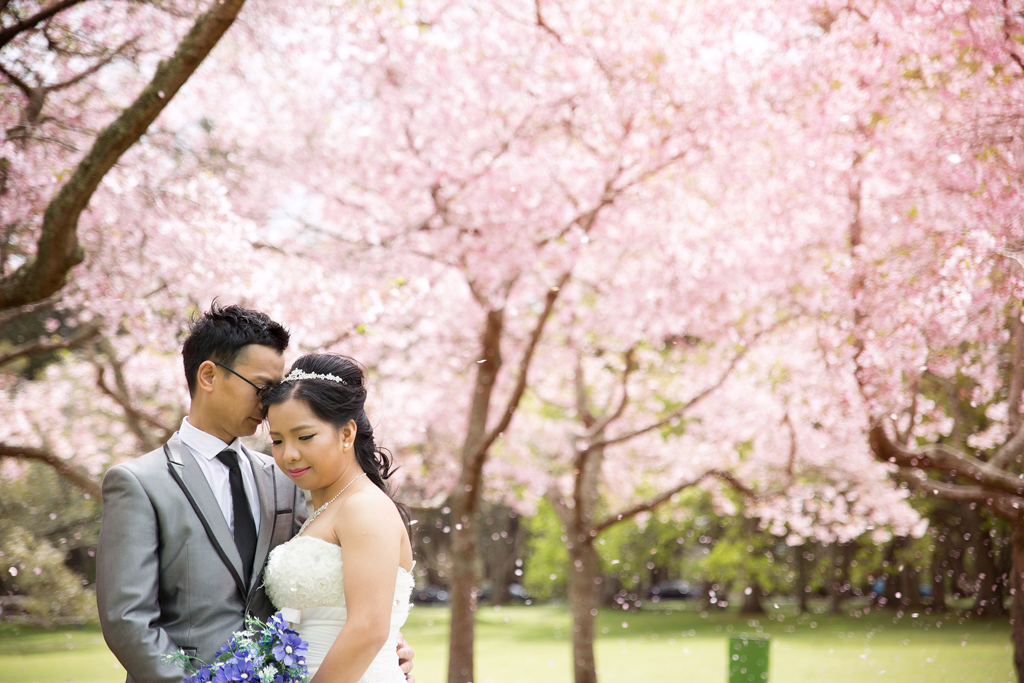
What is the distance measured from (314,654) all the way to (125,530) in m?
0.74

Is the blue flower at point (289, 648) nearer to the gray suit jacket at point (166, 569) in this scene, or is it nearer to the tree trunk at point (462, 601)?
the gray suit jacket at point (166, 569)

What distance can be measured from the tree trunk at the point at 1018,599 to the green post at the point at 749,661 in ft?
8.29

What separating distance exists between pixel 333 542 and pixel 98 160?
284 centimetres

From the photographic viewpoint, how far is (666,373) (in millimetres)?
16750

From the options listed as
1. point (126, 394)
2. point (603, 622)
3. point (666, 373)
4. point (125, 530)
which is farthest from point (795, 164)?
point (603, 622)

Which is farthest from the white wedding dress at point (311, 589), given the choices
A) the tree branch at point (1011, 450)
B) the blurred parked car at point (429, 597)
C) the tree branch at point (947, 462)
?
the blurred parked car at point (429, 597)

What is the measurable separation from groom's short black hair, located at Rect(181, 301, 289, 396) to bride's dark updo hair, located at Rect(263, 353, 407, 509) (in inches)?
6.8

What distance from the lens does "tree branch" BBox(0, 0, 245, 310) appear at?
443 centimetres

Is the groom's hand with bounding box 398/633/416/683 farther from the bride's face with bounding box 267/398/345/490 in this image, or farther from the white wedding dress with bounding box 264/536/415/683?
the bride's face with bounding box 267/398/345/490

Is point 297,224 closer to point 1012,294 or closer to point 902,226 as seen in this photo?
point 902,226

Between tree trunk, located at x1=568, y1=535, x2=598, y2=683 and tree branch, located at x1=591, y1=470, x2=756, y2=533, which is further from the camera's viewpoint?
tree trunk, located at x1=568, y1=535, x2=598, y2=683

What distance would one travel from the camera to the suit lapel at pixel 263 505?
9.36 ft

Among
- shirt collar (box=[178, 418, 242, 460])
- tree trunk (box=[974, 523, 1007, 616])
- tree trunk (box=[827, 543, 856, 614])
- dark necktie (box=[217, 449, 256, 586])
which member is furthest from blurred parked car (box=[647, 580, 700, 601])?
shirt collar (box=[178, 418, 242, 460])

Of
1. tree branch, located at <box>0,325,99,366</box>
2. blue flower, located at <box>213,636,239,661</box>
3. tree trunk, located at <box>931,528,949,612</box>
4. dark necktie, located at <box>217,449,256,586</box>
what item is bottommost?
tree trunk, located at <box>931,528,949,612</box>
